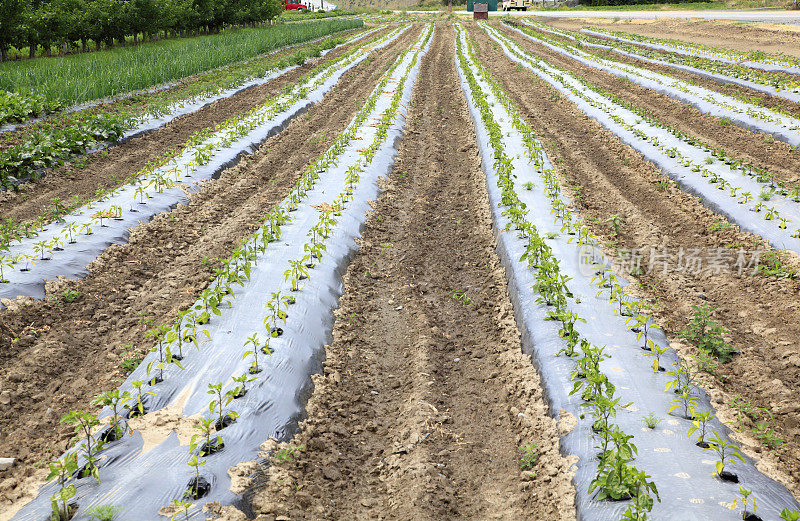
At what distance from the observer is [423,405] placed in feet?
14.0

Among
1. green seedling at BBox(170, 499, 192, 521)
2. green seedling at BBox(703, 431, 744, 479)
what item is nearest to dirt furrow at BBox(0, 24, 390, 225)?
green seedling at BBox(170, 499, 192, 521)

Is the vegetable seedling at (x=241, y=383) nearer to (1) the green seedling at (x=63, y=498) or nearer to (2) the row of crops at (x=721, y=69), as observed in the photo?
(1) the green seedling at (x=63, y=498)

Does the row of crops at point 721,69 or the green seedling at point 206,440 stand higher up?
the row of crops at point 721,69

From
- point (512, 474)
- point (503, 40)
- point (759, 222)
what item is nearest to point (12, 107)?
point (512, 474)

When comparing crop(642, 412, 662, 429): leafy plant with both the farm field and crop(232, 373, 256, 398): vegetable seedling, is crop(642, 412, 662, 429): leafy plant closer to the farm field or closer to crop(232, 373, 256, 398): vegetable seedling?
the farm field

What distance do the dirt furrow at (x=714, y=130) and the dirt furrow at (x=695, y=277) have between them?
1731 millimetres

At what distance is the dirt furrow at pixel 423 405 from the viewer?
348 centimetres

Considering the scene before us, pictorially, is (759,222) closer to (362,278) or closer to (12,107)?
(362,278)

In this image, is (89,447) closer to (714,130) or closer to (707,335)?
(707,335)

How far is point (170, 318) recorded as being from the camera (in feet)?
17.5

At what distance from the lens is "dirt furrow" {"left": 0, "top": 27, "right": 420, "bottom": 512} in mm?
4059

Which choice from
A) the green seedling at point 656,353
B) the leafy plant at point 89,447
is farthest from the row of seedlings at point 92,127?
the green seedling at point 656,353

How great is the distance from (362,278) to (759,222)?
4.98m

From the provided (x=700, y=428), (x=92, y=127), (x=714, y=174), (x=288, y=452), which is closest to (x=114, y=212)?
(x=92, y=127)
